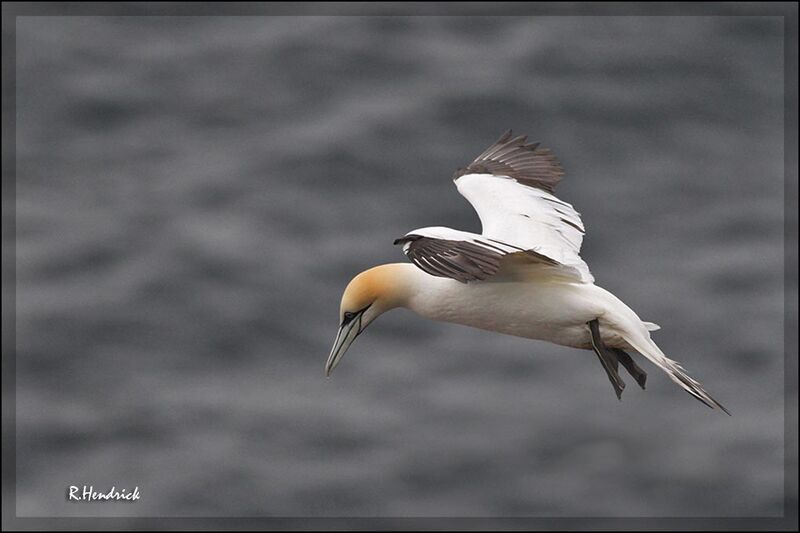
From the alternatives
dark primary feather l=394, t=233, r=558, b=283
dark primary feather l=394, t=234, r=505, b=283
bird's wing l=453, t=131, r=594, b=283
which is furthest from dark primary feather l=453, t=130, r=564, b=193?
dark primary feather l=394, t=234, r=505, b=283

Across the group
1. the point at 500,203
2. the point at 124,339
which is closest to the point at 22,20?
the point at 124,339

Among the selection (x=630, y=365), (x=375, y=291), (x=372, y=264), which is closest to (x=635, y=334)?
(x=630, y=365)

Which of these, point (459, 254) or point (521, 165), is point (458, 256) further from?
point (521, 165)

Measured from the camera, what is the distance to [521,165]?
11305 millimetres

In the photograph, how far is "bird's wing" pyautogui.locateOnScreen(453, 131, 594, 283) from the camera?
9.63m

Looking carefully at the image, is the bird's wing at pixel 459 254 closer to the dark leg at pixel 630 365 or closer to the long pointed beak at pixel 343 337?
the dark leg at pixel 630 365

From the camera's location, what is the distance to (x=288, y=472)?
2173 centimetres

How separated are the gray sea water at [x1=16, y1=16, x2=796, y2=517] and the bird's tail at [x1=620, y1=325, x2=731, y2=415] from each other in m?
12.8

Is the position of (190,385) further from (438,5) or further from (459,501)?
(438,5)

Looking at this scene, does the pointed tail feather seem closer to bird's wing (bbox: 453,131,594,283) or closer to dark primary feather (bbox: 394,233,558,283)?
bird's wing (bbox: 453,131,594,283)

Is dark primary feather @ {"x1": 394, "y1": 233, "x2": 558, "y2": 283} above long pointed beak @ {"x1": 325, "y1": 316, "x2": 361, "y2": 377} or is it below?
above
